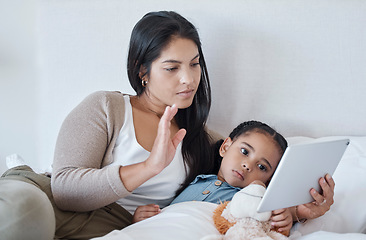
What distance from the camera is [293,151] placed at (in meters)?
0.89

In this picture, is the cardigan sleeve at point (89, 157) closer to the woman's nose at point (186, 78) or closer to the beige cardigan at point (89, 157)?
the beige cardigan at point (89, 157)

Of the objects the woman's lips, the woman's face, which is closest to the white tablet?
the woman's lips

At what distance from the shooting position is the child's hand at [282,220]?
105 centimetres

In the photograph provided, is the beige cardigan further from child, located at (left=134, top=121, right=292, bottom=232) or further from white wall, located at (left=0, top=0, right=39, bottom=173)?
white wall, located at (left=0, top=0, right=39, bottom=173)

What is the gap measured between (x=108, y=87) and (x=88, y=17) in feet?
0.92

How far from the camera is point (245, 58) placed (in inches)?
62.2

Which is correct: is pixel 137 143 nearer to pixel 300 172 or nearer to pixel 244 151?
pixel 244 151

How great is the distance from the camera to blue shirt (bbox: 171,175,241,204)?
1254 mm

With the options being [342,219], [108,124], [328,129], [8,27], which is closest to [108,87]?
[108,124]

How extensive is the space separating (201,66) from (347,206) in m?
0.65

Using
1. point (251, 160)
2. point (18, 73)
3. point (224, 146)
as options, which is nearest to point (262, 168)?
point (251, 160)

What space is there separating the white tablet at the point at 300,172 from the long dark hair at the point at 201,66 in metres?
0.44

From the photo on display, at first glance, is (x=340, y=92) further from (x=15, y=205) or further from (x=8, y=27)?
(x=8, y=27)

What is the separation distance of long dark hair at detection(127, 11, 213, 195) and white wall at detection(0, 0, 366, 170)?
0.15 metres
